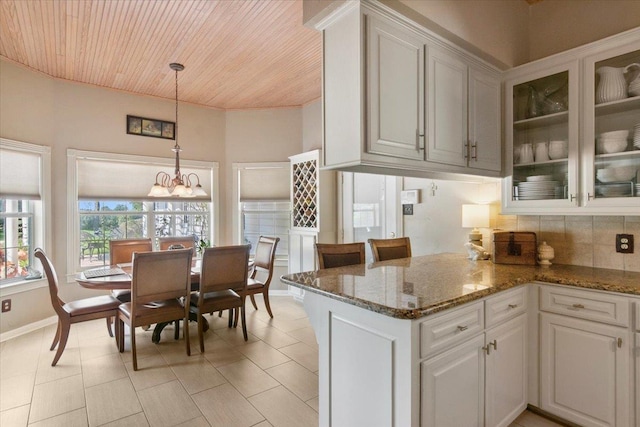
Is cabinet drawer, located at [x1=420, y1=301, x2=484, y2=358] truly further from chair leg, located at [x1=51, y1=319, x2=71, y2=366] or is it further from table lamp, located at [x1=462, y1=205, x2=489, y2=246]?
chair leg, located at [x1=51, y1=319, x2=71, y2=366]

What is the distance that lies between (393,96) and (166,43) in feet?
8.53

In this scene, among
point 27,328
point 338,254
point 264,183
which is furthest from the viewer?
point 264,183

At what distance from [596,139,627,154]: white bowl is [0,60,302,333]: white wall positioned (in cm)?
394

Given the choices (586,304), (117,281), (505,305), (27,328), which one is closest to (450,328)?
(505,305)

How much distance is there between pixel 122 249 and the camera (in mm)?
4035

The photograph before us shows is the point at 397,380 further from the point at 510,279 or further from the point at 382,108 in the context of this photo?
the point at 382,108

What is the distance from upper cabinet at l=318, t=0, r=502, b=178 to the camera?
1.79 metres

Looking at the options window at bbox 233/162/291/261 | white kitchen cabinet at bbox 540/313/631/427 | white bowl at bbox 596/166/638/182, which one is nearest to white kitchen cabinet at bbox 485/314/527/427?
white kitchen cabinet at bbox 540/313/631/427

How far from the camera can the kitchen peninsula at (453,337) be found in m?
1.45

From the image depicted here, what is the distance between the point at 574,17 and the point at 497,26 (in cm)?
67

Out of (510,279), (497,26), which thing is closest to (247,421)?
(510,279)

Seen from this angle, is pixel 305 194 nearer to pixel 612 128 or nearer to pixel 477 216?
pixel 477 216

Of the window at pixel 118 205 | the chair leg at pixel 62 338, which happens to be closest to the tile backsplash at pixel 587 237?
the chair leg at pixel 62 338

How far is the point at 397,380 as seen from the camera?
1.44 m
